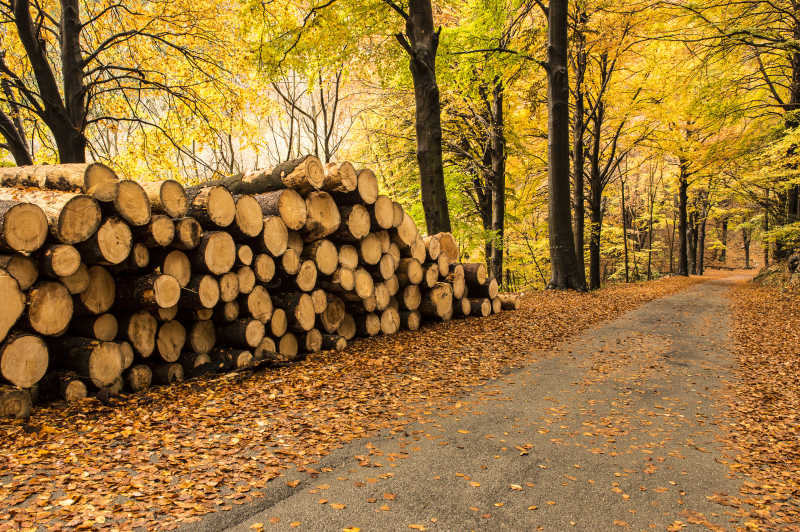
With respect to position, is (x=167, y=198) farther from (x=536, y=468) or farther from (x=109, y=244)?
(x=536, y=468)

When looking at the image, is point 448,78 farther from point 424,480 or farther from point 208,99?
point 424,480

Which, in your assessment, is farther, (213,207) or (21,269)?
(213,207)

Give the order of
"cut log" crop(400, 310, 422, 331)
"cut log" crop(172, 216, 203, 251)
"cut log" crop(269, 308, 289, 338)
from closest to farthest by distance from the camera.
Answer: "cut log" crop(172, 216, 203, 251) → "cut log" crop(269, 308, 289, 338) → "cut log" crop(400, 310, 422, 331)

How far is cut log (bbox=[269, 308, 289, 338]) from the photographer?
5.26m

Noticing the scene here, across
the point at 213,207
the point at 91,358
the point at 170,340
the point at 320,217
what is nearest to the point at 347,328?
the point at 320,217

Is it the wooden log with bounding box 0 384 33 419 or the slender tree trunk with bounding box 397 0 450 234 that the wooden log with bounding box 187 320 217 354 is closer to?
the wooden log with bounding box 0 384 33 419

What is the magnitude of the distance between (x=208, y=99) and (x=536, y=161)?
11.0 m

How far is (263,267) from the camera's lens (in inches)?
203

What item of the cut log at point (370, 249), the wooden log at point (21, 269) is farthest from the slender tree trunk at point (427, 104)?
the wooden log at point (21, 269)

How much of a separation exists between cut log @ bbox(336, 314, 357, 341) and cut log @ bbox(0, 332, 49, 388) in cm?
331

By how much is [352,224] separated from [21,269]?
346 cm

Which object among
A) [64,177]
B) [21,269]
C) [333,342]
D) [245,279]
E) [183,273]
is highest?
[64,177]

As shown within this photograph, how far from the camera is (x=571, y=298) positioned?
9.88 m

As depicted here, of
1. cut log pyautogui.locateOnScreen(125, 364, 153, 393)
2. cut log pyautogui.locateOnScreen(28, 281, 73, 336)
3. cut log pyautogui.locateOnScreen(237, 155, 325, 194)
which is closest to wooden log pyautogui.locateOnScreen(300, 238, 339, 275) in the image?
cut log pyautogui.locateOnScreen(237, 155, 325, 194)
